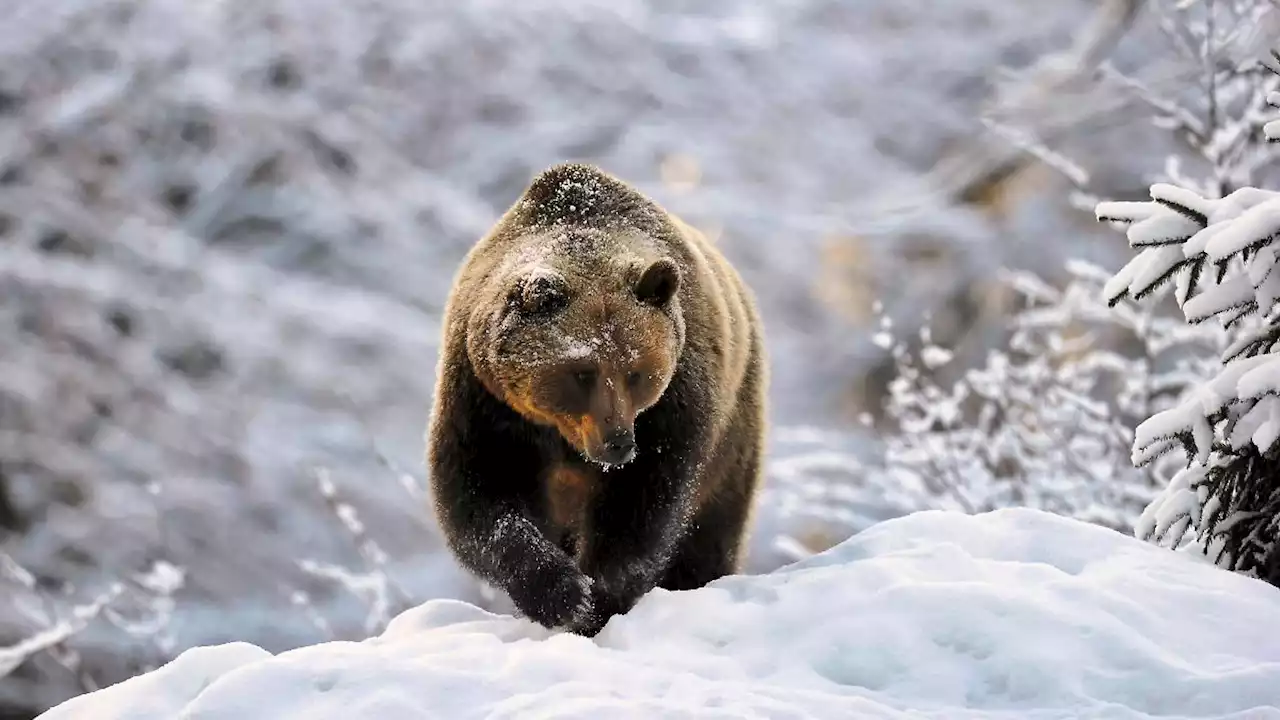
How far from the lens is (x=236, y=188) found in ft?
43.8

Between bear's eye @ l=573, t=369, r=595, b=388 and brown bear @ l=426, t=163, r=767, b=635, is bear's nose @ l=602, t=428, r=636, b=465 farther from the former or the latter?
bear's eye @ l=573, t=369, r=595, b=388

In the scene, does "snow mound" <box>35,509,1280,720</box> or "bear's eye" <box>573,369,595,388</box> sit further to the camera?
"bear's eye" <box>573,369,595,388</box>

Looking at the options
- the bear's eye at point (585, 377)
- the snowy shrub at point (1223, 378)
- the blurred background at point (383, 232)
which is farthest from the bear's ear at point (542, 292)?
the blurred background at point (383, 232)

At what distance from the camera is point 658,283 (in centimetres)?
366

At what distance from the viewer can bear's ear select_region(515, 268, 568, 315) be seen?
140 inches

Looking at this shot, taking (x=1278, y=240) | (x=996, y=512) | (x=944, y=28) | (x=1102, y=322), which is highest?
(x=944, y=28)

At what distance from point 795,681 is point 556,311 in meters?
1.35

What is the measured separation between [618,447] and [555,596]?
0.47m

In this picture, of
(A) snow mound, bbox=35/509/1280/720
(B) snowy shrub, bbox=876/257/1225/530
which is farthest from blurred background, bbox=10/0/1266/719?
(A) snow mound, bbox=35/509/1280/720

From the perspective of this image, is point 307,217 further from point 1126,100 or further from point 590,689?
point 590,689

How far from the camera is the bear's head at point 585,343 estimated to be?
3.50m

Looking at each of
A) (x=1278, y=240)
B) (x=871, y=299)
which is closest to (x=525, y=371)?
(x=1278, y=240)

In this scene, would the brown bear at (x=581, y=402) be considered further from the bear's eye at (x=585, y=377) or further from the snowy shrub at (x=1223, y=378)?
the snowy shrub at (x=1223, y=378)

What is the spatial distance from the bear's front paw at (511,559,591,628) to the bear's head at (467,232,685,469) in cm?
33
